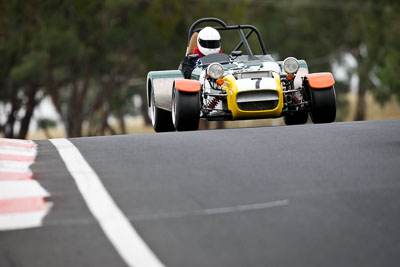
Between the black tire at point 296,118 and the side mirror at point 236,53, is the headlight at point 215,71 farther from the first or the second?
the black tire at point 296,118

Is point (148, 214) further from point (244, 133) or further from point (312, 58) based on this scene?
point (312, 58)

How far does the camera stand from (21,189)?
6539 millimetres

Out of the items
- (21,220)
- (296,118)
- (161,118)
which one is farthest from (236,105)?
(21,220)

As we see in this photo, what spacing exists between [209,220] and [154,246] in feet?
2.15

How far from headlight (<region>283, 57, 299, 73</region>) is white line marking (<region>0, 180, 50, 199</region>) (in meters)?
6.61

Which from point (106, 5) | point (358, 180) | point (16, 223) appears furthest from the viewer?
point (106, 5)

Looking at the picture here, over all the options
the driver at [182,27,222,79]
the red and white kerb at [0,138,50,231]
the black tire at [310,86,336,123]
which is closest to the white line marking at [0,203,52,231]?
the red and white kerb at [0,138,50,231]

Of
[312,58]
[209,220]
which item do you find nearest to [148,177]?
[209,220]

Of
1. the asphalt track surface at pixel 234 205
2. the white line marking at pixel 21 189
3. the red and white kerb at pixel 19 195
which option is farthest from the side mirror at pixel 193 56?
the white line marking at pixel 21 189

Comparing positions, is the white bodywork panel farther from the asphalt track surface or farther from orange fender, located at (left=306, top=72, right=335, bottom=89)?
the asphalt track surface

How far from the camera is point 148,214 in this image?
570 centimetres

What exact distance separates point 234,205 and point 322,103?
23.3ft

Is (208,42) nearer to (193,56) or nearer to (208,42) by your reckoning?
(208,42)

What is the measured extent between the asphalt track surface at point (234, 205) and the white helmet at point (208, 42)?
5129 millimetres
